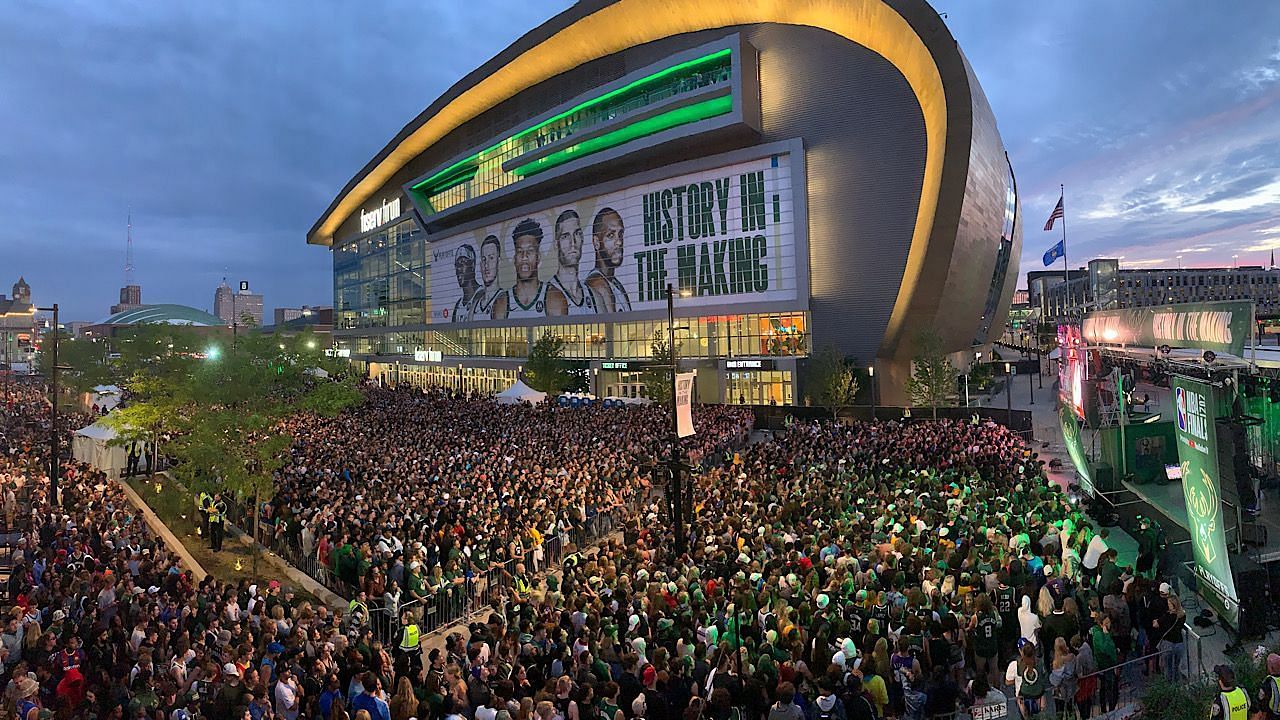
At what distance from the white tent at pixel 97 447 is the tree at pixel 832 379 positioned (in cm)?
3065

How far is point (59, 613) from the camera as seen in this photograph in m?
10.3

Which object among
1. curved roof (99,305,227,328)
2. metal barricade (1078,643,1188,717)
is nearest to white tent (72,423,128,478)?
metal barricade (1078,643,1188,717)

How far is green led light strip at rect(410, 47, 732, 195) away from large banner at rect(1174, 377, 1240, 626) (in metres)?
40.2

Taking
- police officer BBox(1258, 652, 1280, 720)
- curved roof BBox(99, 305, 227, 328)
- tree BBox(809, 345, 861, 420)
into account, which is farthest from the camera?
curved roof BBox(99, 305, 227, 328)

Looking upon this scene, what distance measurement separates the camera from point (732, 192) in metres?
45.6

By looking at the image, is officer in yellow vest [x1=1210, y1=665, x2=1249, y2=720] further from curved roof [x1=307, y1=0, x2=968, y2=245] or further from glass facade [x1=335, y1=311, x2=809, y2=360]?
glass facade [x1=335, y1=311, x2=809, y2=360]

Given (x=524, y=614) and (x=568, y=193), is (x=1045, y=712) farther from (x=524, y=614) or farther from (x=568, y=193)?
(x=568, y=193)

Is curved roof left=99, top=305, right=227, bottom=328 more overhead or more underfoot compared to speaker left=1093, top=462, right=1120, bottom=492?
more overhead

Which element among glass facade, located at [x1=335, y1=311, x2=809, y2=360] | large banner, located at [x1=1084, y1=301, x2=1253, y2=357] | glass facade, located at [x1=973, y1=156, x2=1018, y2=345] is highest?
glass facade, located at [x1=973, y1=156, x2=1018, y2=345]

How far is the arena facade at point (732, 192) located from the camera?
3962 centimetres

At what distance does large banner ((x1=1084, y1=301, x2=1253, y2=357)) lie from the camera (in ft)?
32.1

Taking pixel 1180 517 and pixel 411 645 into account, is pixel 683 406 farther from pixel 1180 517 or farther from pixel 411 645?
pixel 1180 517

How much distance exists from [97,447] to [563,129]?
40.2 metres

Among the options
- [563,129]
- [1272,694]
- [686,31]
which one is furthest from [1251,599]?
[563,129]
